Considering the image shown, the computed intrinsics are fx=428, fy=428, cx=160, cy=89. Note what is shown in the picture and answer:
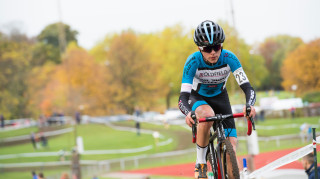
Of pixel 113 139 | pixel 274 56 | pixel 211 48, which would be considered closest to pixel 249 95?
pixel 211 48

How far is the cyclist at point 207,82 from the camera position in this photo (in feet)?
22.7

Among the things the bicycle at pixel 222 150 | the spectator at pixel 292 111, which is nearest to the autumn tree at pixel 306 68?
the spectator at pixel 292 111

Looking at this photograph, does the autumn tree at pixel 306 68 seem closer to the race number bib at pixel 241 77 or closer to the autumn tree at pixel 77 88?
the autumn tree at pixel 77 88

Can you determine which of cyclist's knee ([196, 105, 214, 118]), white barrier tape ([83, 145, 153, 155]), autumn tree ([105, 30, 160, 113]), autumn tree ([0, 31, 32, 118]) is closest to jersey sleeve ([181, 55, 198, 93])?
cyclist's knee ([196, 105, 214, 118])

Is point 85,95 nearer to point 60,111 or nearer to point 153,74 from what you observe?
point 60,111

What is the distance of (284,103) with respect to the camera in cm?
6775

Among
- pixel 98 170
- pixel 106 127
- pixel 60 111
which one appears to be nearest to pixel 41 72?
pixel 60 111

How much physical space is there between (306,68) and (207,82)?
164 ft

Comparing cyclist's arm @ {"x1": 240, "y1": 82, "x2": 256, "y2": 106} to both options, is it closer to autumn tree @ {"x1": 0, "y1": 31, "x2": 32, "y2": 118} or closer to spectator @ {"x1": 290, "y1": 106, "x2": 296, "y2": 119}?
spectator @ {"x1": 290, "y1": 106, "x2": 296, "y2": 119}

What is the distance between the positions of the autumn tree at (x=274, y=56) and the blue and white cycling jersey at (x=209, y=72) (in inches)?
2766

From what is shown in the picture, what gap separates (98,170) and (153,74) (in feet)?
119

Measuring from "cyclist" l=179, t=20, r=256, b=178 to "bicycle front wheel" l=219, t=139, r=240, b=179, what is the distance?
489 mm

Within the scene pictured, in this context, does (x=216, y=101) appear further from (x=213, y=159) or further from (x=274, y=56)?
(x=274, y=56)

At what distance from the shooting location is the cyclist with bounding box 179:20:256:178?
6.91 m
